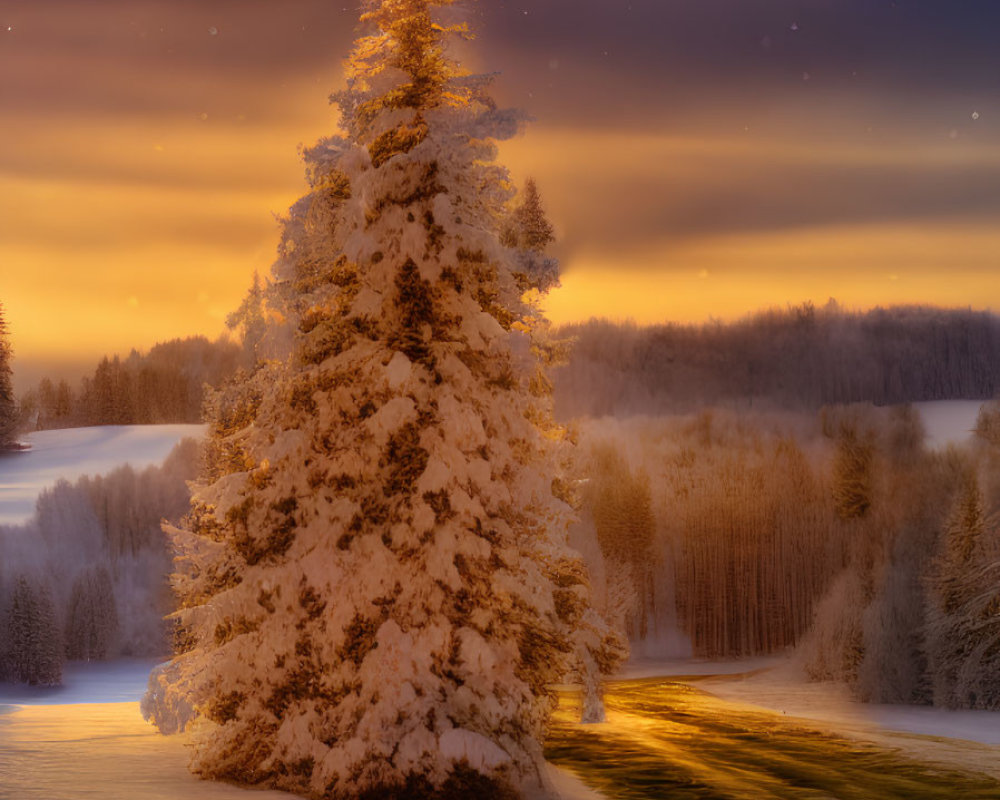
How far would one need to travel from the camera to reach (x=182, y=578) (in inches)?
949

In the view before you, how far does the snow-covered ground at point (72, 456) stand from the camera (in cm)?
9062

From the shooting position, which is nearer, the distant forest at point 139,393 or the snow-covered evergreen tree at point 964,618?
the snow-covered evergreen tree at point 964,618

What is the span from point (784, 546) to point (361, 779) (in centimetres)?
6297

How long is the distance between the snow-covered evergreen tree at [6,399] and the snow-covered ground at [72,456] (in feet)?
5.31

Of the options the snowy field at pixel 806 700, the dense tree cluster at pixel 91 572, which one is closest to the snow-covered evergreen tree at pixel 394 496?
the snowy field at pixel 806 700

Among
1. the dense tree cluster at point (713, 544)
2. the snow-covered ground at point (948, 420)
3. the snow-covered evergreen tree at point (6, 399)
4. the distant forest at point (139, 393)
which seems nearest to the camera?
the dense tree cluster at point (713, 544)

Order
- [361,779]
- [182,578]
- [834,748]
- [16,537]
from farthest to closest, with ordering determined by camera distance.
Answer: [16,537] → [834,748] → [182,578] → [361,779]

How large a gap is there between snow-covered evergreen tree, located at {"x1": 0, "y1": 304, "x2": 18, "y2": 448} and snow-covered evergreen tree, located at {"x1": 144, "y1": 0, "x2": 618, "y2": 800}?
236 ft

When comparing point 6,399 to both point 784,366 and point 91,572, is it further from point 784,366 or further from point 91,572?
point 784,366

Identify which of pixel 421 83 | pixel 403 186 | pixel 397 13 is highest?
pixel 397 13

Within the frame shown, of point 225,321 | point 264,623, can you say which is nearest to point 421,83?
point 225,321

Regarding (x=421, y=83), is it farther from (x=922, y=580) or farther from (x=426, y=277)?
(x=922, y=580)

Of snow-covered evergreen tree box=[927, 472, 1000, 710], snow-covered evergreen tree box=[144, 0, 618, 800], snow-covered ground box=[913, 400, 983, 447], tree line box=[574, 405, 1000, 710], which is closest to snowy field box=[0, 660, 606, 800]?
snow-covered evergreen tree box=[144, 0, 618, 800]

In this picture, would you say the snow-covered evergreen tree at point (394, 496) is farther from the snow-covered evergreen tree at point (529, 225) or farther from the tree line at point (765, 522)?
the tree line at point (765, 522)
